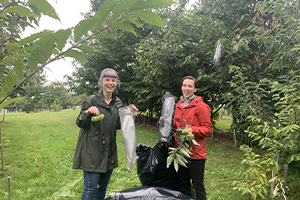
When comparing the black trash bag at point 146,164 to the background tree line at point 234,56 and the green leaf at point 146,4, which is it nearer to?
the background tree line at point 234,56

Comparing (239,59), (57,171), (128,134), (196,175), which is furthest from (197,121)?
(239,59)

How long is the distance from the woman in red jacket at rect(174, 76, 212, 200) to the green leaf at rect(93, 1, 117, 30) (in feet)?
5.14

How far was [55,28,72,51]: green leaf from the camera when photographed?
0.46m

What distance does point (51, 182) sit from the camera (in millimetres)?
3225

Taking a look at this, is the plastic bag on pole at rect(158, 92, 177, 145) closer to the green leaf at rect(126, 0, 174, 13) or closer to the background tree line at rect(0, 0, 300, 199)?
the background tree line at rect(0, 0, 300, 199)

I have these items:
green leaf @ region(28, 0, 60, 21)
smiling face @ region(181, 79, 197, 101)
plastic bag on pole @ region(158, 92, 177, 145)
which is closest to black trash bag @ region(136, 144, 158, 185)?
plastic bag on pole @ region(158, 92, 177, 145)

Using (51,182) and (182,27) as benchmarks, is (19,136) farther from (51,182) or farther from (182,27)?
(182,27)

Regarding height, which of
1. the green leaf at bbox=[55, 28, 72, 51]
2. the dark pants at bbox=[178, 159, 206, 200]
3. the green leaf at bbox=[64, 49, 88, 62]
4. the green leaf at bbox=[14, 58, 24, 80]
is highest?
the green leaf at bbox=[55, 28, 72, 51]

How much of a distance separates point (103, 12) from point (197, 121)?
1.77 metres

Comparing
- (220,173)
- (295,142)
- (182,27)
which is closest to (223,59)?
(182,27)

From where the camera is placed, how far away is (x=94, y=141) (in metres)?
1.71

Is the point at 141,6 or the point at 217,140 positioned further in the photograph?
the point at 217,140

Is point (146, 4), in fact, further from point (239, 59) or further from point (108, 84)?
point (239, 59)

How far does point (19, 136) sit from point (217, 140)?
732 cm
